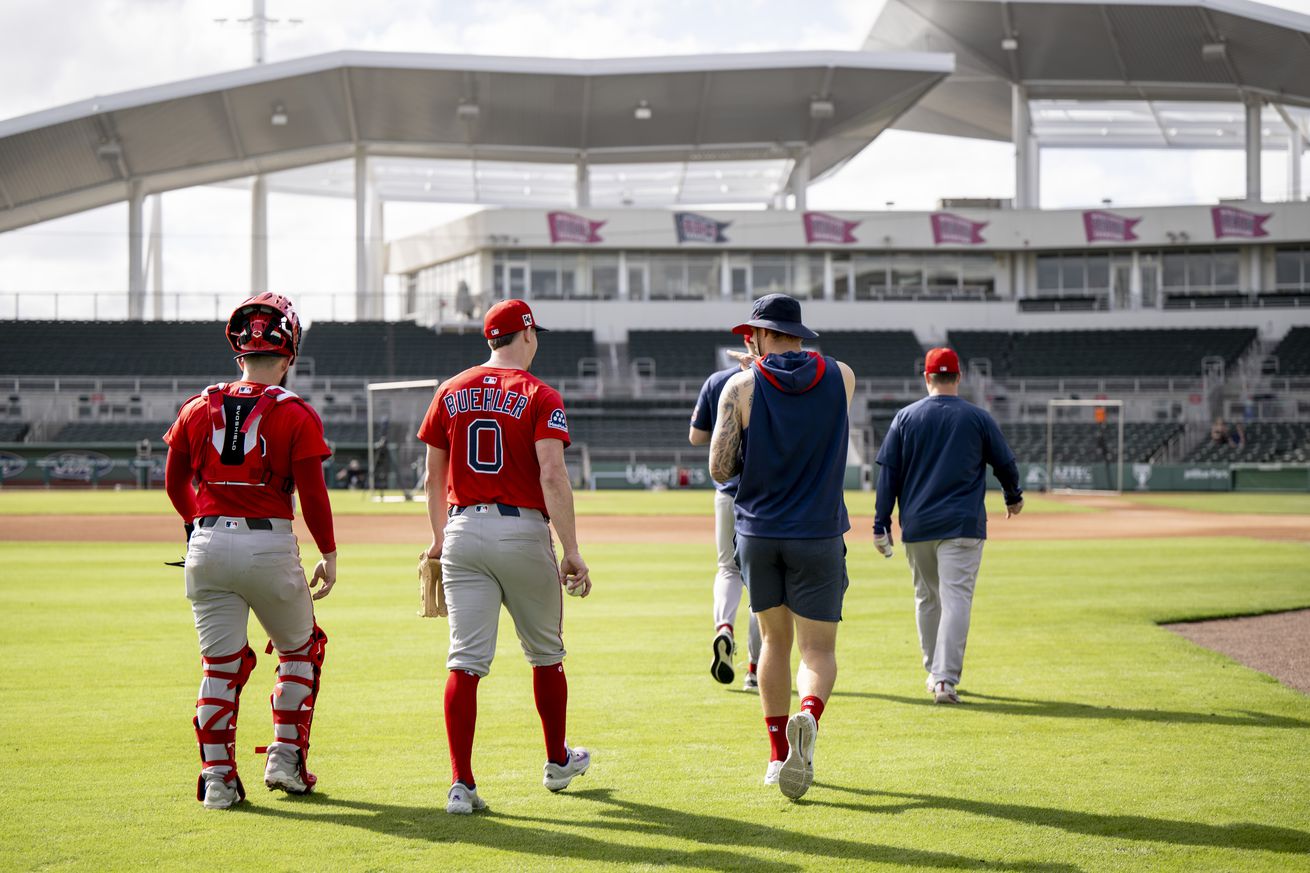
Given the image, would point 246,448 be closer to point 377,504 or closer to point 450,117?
point 377,504

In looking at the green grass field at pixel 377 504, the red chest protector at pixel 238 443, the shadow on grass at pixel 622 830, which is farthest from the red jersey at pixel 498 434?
the green grass field at pixel 377 504

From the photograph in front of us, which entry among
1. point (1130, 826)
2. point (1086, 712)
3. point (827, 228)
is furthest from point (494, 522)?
point (827, 228)

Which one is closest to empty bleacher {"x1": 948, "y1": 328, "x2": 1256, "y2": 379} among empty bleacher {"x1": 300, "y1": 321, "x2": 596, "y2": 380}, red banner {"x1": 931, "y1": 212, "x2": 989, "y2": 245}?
red banner {"x1": 931, "y1": 212, "x2": 989, "y2": 245}

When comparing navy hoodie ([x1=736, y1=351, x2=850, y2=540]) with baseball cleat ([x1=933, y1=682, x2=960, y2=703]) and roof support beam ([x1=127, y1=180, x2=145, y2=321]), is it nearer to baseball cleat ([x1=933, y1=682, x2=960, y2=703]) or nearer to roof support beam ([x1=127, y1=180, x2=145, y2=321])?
baseball cleat ([x1=933, y1=682, x2=960, y2=703])

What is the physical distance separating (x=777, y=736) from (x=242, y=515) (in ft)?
8.68

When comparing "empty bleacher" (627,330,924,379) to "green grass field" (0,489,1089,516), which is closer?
"green grass field" (0,489,1089,516)

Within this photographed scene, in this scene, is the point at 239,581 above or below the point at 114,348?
below

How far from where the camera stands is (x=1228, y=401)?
53.9 m

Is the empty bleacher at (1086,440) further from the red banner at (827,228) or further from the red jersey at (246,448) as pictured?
the red jersey at (246,448)

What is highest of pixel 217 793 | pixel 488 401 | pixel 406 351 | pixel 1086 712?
pixel 406 351

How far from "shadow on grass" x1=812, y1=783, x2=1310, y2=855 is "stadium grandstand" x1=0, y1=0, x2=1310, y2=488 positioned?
138 feet

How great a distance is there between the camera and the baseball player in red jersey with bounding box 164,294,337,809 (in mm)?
5887

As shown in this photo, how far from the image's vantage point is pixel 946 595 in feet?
28.4

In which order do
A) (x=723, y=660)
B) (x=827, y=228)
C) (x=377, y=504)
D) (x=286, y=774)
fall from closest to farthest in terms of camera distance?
1. (x=286, y=774)
2. (x=723, y=660)
3. (x=377, y=504)
4. (x=827, y=228)
